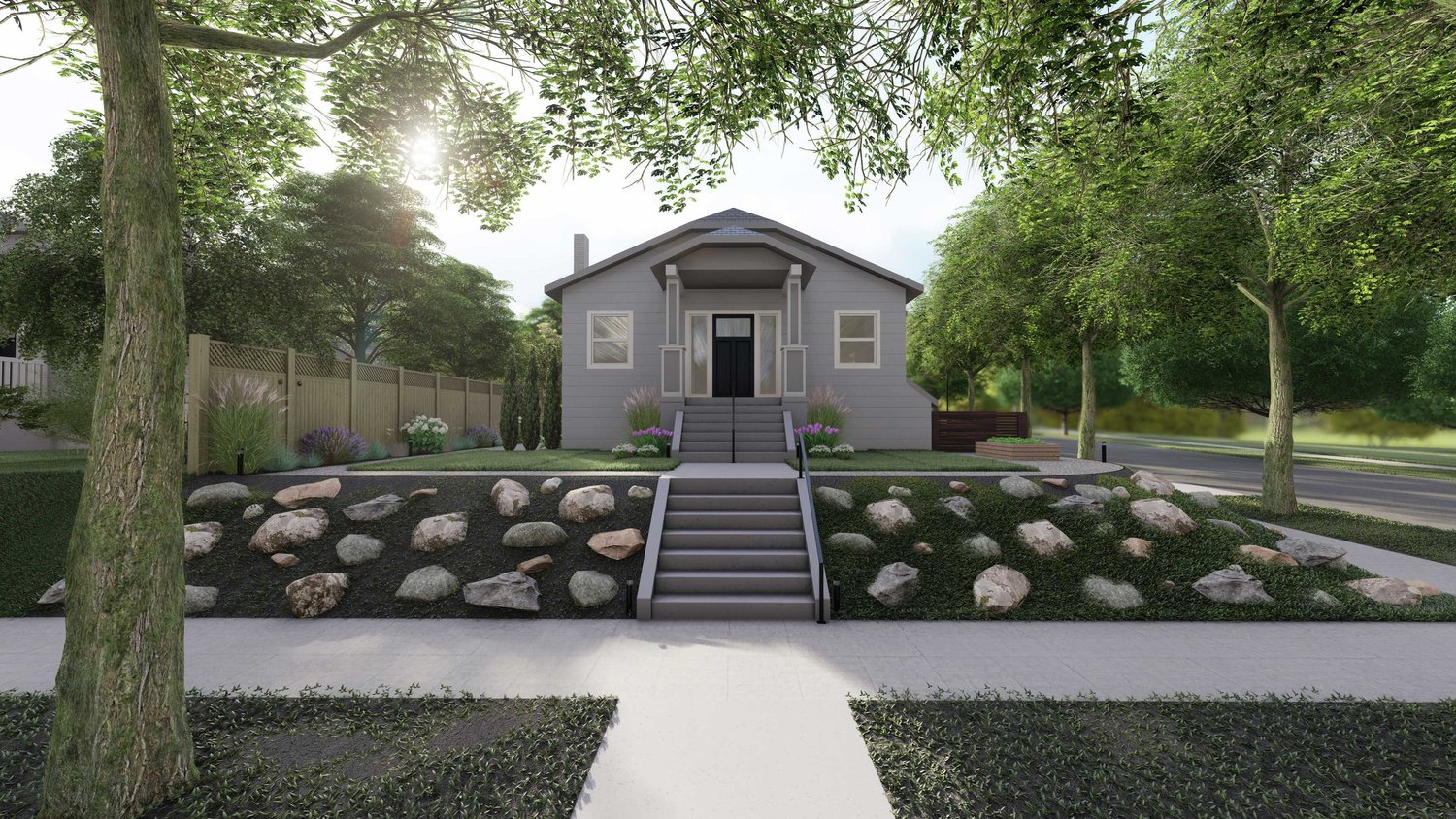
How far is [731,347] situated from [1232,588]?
10.6 meters

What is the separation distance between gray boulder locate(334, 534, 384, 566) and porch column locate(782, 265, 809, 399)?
8.59 metres

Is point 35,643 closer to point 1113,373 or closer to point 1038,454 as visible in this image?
point 1038,454

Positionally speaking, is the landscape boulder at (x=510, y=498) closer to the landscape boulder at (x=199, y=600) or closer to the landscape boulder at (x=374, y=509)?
the landscape boulder at (x=374, y=509)

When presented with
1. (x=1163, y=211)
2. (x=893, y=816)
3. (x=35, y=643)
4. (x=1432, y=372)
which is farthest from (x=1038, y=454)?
(x=1432, y=372)

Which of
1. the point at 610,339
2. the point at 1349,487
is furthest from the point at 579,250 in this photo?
the point at 1349,487

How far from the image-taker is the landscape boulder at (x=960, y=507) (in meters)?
7.36

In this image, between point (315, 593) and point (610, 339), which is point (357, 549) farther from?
point (610, 339)

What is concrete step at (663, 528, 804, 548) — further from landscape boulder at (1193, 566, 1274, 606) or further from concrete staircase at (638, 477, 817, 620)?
landscape boulder at (1193, 566, 1274, 606)

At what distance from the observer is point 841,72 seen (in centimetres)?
536

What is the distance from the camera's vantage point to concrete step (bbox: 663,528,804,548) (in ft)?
22.4

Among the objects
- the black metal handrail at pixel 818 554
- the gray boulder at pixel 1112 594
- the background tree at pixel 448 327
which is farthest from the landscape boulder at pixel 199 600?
the background tree at pixel 448 327

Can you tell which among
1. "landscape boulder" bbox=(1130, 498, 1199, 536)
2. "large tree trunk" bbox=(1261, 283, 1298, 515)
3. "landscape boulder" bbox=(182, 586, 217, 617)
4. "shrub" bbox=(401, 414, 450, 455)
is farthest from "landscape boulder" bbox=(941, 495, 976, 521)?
"shrub" bbox=(401, 414, 450, 455)

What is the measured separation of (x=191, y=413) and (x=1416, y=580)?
15811 millimetres

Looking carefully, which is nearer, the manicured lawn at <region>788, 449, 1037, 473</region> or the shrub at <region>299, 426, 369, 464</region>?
the manicured lawn at <region>788, 449, 1037, 473</region>
